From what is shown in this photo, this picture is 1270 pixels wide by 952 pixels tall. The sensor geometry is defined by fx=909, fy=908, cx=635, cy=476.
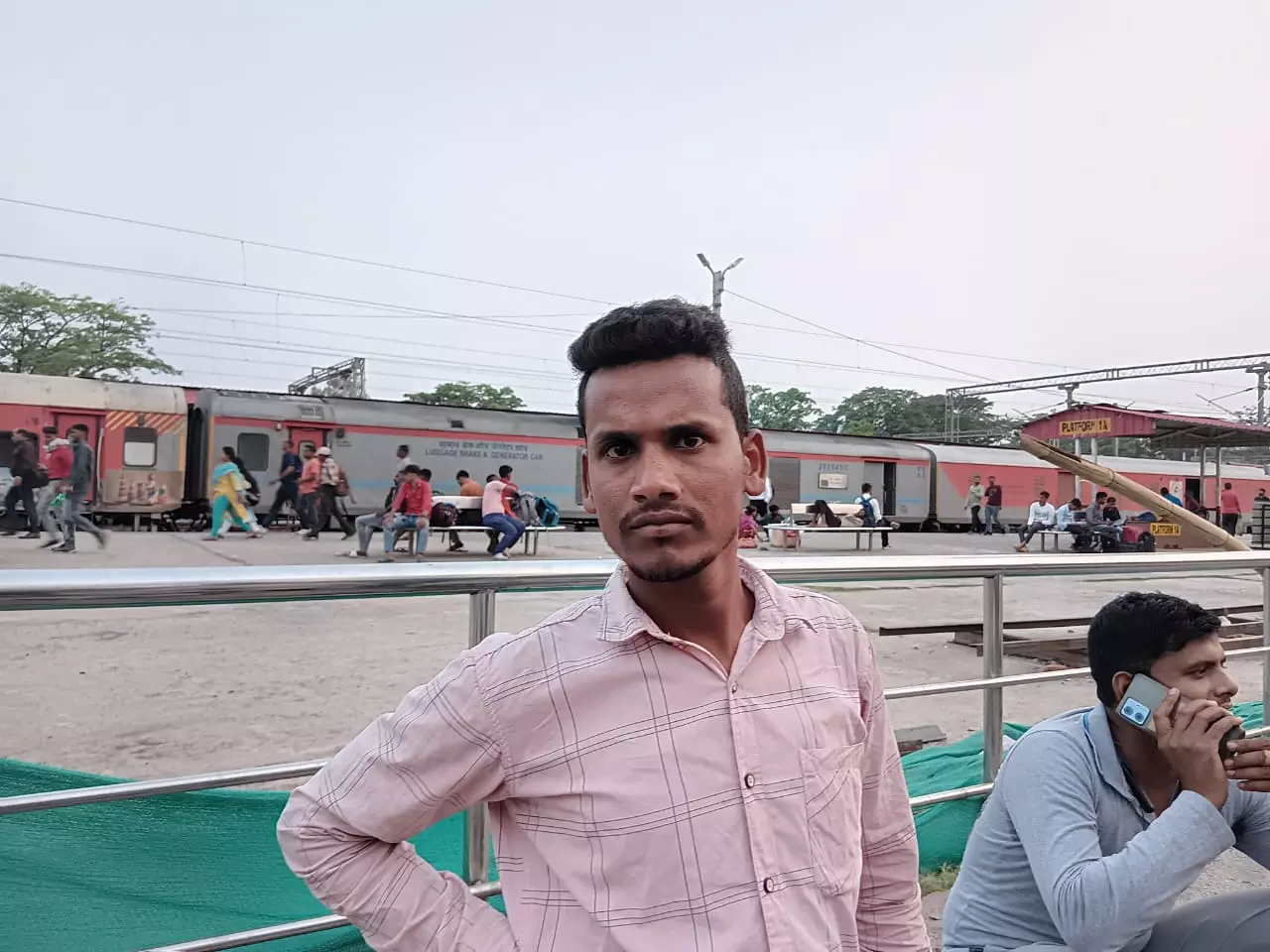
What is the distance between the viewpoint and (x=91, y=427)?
18844 mm

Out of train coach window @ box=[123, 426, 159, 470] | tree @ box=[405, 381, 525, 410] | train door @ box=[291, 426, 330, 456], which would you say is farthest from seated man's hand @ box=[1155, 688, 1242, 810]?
tree @ box=[405, 381, 525, 410]

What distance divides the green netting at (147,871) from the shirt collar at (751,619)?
121 cm

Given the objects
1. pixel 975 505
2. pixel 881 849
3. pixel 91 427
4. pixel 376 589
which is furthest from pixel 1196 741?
pixel 975 505

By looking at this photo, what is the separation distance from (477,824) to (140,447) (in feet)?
66.3

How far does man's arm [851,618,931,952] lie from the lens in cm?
129

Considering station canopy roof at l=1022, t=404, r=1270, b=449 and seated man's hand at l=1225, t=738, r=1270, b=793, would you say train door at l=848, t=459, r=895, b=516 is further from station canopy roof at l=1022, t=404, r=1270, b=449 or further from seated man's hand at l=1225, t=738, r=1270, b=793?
seated man's hand at l=1225, t=738, r=1270, b=793

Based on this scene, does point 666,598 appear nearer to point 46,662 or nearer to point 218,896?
point 218,896

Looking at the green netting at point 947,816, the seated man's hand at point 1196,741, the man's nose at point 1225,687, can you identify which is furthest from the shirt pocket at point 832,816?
the green netting at point 947,816

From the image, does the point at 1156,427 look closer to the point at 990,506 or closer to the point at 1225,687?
the point at 990,506

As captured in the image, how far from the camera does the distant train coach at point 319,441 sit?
18.9 metres

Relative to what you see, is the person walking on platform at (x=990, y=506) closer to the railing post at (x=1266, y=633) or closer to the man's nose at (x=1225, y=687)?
the railing post at (x=1266, y=633)

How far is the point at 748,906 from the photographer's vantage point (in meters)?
1.05

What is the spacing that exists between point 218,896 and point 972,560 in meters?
2.14

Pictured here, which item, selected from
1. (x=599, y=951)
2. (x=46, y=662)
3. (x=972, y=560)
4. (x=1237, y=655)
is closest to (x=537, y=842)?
(x=599, y=951)
